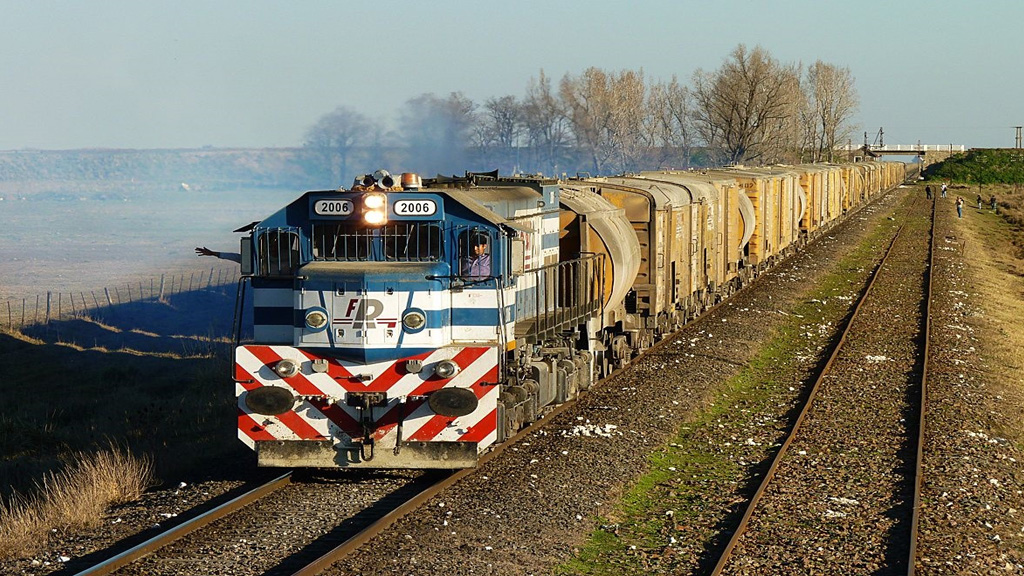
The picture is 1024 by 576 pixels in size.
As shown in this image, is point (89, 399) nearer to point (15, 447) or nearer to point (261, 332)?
point (15, 447)

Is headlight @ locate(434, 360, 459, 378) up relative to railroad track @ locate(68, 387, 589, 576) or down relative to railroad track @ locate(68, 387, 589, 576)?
up

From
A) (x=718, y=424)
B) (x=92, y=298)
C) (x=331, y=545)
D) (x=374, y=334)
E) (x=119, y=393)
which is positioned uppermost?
(x=374, y=334)

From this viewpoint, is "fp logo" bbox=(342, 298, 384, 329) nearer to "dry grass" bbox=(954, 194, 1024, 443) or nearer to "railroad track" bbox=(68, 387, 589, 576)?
"railroad track" bbox=(68, 387, 589, 576)

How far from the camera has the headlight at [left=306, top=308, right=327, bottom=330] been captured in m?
11.3

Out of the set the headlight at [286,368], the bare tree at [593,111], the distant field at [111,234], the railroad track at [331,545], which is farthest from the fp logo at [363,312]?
the bare tree at [593,111]

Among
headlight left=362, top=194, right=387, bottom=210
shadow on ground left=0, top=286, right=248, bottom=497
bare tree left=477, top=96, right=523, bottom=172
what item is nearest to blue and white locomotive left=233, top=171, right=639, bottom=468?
headlight left=362, top=194, right=387, bottom=210

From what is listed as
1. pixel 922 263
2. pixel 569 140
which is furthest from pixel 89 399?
pixel 569 140

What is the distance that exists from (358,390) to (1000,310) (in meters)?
22.4

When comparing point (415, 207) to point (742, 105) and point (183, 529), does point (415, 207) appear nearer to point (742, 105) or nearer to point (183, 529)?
point (183, 529)

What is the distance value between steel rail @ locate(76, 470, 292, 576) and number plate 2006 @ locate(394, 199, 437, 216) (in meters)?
2.97

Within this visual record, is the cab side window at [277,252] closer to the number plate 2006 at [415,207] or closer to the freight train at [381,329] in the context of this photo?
the freight train at [381,329]

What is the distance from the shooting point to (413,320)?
37.4ft

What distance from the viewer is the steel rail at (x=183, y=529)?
9156 millimetres

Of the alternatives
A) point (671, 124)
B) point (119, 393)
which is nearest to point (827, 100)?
point (671, 124)
